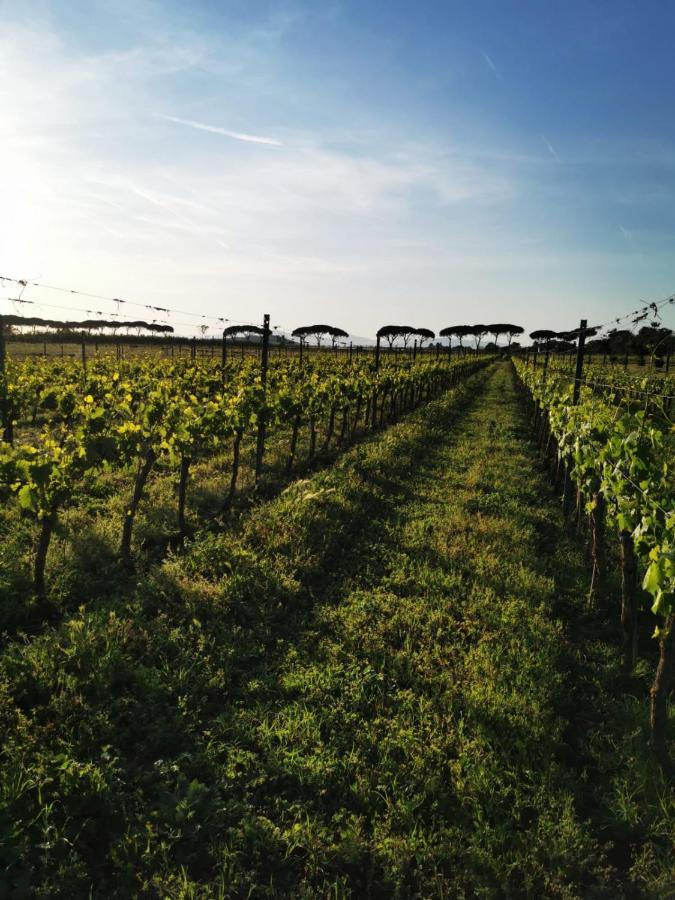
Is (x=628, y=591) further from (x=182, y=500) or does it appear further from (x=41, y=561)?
(x=41, y=561)

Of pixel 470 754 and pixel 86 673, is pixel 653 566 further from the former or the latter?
pixel 86 673

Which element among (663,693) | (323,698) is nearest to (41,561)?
(323,698)

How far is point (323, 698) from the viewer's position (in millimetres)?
4531

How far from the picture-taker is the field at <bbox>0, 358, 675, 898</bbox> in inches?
125

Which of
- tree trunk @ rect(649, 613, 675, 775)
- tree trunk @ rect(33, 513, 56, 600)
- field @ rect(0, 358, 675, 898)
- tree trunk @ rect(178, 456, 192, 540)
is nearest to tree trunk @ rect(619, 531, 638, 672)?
field @ rect(0, 358, 675, 898)

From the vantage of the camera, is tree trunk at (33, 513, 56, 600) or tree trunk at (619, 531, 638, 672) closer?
tree trunk at (619, 531, 638, 672)

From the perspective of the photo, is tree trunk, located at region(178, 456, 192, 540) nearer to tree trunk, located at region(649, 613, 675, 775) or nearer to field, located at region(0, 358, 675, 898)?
field, located at region(0, 358, 675, 898)

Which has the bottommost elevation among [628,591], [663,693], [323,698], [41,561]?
[323,698]

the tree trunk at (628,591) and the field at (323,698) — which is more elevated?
the tree trunk at (628,591)

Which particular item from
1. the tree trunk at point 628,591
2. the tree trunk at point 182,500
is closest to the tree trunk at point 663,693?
the tree trunk at point 628,591

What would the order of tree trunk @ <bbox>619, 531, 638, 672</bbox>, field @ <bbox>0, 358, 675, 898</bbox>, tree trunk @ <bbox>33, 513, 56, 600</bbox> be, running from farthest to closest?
tree trunk @ <bbox>33, 513, 56, 600</bbox>
tree trunk @ <bbox>619, 531, 638, 672</bbox>
field @ <bbox>0, 358, 675, 898</bbox>

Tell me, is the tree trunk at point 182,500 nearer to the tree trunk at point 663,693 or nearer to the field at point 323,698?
the field at point 323,698

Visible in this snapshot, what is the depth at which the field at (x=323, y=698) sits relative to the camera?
317cm

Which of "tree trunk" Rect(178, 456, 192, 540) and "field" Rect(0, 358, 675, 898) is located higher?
"tree trunk" Rect(178, 456, 192, 540)
